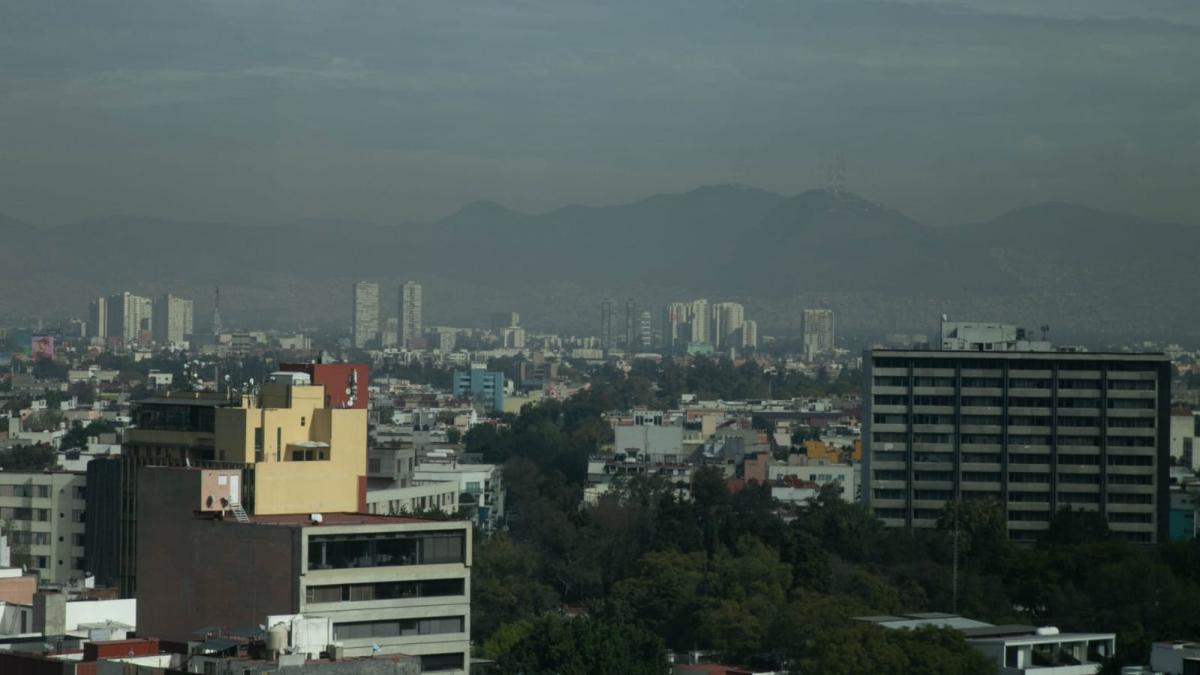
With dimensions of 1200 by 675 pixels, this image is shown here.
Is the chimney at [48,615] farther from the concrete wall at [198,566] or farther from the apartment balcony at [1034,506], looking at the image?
the apartment balcony at [1034,506]

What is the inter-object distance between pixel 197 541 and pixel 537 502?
142ft

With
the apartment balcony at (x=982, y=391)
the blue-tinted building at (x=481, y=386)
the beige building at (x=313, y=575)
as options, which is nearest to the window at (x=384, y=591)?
the beige building at (x=313, y=575)

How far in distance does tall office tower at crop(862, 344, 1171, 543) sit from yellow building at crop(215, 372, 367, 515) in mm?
36071

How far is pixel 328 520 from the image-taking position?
34.8 m

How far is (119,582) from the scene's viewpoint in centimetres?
4391

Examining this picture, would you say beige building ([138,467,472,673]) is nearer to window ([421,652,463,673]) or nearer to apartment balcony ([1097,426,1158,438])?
window ([421,652,463,673])

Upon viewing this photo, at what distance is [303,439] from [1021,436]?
3850 cm

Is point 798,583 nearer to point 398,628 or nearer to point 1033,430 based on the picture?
point 398,628

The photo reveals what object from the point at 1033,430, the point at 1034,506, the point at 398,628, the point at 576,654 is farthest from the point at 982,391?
the point at 398,628

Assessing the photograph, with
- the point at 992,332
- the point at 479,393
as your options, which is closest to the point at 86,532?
the point at 992,332

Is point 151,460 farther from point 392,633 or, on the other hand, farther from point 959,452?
point 959,452

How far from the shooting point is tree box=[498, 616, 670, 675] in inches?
1431

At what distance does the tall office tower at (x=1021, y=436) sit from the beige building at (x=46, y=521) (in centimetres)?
2919

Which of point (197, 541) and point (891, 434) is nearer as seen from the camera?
point (197, 541)
